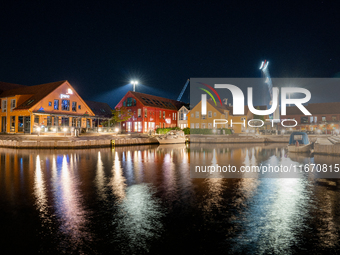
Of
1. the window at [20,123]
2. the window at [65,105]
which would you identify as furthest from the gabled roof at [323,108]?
the window at [20,123]

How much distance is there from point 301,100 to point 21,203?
2530cm

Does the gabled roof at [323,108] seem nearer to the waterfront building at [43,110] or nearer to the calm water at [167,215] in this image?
the waterfront building at [43,110]

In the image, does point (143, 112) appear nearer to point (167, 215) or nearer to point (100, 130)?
point (100, 130)

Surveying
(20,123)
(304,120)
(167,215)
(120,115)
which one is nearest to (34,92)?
(20,123)

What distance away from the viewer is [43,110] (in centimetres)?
4497

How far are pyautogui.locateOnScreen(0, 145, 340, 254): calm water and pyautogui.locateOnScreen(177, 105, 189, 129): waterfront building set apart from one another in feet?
189

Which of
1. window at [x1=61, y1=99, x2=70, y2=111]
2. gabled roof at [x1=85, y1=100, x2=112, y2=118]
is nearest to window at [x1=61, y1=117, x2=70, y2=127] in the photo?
window at [x1=61, y1=99, x2=70, y2=111]

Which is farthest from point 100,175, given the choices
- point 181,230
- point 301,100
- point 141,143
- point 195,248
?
point 141,143

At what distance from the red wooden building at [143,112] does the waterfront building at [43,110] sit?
13.1m

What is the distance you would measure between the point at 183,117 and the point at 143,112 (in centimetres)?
1519

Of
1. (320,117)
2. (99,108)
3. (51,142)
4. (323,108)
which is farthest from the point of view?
(323,108)

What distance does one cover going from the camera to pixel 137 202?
11031 millimetres

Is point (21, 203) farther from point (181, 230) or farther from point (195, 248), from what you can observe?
point (195, 248)

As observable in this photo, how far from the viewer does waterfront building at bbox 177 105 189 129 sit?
73706 millimetres
